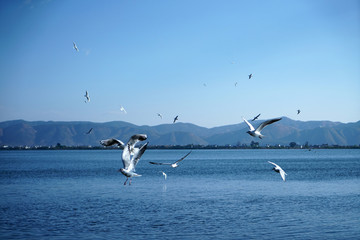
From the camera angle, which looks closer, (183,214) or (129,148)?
(129,148)

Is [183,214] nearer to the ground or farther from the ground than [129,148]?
nearer to the ground

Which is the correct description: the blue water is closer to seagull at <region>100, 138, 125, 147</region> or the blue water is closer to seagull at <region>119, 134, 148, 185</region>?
seagull at <region>119, 134, 148, 185</region>

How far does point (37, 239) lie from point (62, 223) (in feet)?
18.3

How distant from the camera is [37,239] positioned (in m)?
27.9

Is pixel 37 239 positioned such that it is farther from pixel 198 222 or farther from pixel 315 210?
pixel 315 210

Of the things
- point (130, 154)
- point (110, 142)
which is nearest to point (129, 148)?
point (130, 154)

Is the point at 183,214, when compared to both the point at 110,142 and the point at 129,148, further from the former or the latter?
the point at 110,142

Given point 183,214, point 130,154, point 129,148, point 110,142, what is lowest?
point 183,214

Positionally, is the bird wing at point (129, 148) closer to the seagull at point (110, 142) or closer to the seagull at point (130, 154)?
the seagull at point (130, 154)

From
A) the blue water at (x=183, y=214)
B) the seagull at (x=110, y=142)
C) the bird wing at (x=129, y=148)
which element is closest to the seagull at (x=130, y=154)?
the bird wing at (x=129, y=148)

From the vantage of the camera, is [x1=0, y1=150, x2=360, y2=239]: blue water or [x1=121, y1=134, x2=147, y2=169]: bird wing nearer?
[x1=121, y1=134, x2=147, y2=169]: bird wing

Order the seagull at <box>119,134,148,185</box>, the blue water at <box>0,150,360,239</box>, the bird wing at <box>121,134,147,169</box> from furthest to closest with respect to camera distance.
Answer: the blue water at <box>0,150,360,239</box>
the seagull at <box>119,134,148,185</box>
the bird wing at <box>121,134,147,169</box>

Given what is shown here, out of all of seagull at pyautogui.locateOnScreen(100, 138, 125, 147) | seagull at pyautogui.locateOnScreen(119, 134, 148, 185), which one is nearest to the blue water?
seagull at pyautogui.locateOnScreen(119, 134, 148, 185)

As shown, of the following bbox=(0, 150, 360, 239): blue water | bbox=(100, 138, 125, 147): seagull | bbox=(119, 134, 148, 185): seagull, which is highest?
bbox=(100, 138, 125, 147): seagull
